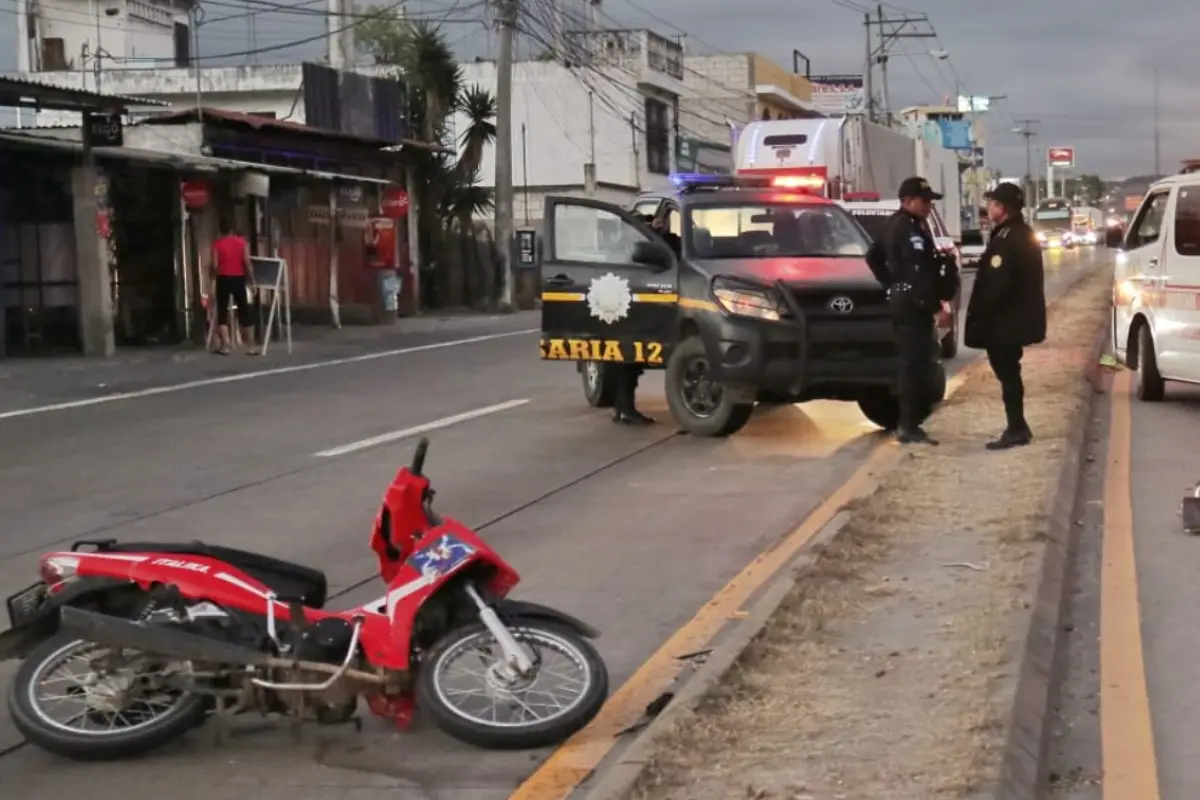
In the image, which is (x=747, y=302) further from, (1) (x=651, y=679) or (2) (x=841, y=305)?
(1) (x=651, y=679)

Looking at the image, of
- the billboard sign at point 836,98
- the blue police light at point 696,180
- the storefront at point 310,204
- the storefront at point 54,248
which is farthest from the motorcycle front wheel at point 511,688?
the billboard sign at point 836,98

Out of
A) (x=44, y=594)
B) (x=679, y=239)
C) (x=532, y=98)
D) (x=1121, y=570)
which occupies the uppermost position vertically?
(x=532, y=98)

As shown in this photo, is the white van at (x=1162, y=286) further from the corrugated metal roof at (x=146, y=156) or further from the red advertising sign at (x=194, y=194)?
the red advertising sign at (x=194, y=194)

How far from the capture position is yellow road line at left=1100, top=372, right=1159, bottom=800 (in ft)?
17.2

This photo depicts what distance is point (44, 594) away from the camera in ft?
18.4

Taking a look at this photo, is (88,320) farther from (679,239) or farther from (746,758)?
(746,758)

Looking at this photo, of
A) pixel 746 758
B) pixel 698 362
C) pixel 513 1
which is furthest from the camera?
pixel 513 1

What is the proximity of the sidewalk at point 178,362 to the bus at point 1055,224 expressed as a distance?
65831mm

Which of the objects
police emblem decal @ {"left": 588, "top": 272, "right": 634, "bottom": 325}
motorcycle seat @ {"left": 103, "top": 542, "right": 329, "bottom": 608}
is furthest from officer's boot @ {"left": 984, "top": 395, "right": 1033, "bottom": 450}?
motorcycle seat @ {"left": 103, "top": 542, "right": 329, "bottom": 608}

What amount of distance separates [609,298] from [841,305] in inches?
83.0

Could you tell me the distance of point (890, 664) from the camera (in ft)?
20.2

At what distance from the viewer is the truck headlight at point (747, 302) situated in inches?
497

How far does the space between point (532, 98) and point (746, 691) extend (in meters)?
46.0

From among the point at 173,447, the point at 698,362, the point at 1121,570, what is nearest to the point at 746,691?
the point at 1121,570
